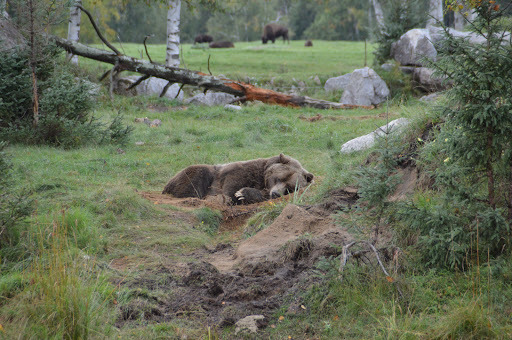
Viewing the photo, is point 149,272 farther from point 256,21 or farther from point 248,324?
point 256,21

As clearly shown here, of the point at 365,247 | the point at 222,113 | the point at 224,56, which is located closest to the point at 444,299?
the point at 365,247

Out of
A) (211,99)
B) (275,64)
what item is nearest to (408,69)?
(275,64)

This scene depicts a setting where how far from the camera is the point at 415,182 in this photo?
640 centimetres

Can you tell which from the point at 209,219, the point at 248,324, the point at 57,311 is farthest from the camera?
the point at 209,219

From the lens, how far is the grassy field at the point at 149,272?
12.0 feet

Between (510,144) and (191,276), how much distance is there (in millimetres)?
3362

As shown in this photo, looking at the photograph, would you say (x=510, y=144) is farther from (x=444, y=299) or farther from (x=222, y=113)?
(x=222, y=113)

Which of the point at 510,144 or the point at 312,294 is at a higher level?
the point at 510,144

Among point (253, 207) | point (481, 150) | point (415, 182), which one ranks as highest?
point (481, 150)

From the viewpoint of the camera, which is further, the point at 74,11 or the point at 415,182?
the point at 74,11

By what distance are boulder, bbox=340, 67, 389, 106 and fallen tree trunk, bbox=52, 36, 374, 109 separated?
1.20 meters

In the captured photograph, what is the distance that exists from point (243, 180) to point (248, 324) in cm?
531

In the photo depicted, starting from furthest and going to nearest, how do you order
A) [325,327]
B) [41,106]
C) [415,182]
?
1. [41,106]
2. [415,182]
3. [325,327]

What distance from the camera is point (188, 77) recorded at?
1622 cm
